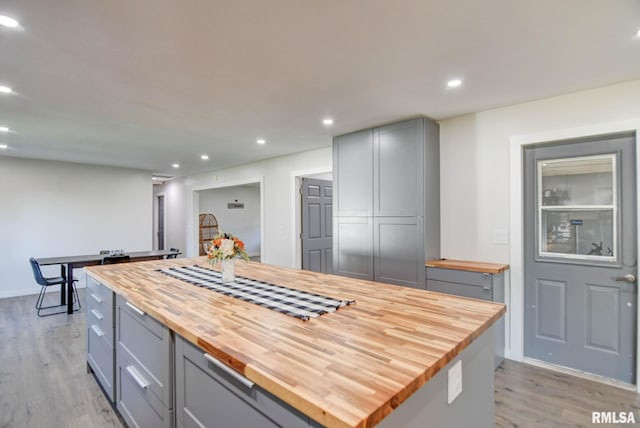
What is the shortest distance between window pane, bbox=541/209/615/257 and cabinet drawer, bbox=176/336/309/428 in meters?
3.05

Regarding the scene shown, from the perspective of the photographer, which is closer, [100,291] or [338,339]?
[338,339]

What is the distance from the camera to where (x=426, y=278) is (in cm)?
328

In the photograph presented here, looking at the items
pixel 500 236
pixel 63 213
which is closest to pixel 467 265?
pixel 500 236

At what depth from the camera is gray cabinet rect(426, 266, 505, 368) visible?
2.82 m

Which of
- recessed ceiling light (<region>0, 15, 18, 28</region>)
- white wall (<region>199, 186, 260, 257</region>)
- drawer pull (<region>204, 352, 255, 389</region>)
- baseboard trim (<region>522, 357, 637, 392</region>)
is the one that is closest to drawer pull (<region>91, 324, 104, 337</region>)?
drawer pull (<region>204, 352, 255, 389</region>)

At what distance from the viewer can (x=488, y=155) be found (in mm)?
3215

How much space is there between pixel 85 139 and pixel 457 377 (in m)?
5.03

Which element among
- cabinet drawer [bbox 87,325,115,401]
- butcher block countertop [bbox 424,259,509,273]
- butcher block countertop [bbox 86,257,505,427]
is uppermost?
butcher block countertop [bbox 86,257,505,427]

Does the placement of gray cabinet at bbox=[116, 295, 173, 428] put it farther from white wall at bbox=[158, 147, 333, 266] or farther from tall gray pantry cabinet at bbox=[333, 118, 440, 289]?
white wall at bbox=[158, 147, 333, 266]

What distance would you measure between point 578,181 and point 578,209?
250mm

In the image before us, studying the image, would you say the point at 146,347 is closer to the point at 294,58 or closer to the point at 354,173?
the point at 294,58

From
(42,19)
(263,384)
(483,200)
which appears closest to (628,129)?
(483,200)

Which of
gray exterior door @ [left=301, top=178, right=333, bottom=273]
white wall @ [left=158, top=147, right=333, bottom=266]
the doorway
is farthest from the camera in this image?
the doorway

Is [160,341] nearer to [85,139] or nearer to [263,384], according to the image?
[263,384]
